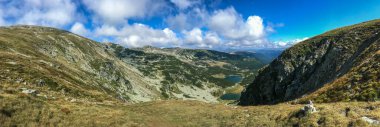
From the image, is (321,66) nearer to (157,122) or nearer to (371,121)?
(157,122)

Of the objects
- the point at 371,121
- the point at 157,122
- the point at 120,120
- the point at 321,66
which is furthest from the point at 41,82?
the point at 321,66

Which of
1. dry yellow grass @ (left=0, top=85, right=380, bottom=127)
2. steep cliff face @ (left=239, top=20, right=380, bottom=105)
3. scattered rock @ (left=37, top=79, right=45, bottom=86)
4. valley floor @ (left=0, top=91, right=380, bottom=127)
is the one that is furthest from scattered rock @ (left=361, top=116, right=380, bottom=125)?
scattered rock @ (left=37, top=79, right=45, bottom=86)

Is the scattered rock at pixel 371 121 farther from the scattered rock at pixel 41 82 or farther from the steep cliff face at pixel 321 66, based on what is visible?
the scattered rock at pixel 41 82

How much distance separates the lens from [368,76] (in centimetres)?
3853

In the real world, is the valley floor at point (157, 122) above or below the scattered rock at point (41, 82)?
below

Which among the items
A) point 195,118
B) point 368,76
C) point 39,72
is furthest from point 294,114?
point 39,72

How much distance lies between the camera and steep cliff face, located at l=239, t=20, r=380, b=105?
153 feet

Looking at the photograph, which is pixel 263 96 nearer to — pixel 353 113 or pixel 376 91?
pixel 376 91

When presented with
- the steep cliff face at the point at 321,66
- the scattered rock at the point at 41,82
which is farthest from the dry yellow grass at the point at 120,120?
the scattered rock at the point at 41,82

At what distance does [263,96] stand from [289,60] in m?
20.1

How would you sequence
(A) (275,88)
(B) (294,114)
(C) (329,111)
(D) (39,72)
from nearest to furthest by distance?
1. (C) (329,111)
2. (B) (294,114)
3. (D) (39,72)
4. (A) (275,88)

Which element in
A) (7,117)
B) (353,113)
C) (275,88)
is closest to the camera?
(7,117)

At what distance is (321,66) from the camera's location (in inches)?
3088

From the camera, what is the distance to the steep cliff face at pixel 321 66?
46728 millimetres
